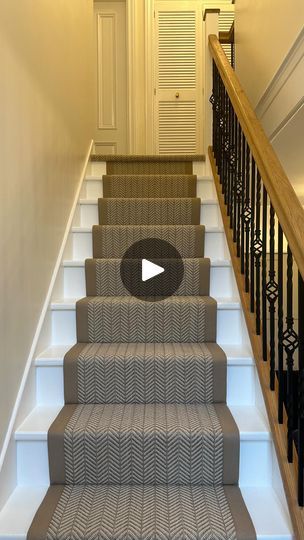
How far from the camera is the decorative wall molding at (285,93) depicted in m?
1.88

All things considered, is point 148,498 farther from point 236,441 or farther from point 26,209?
point 26,209

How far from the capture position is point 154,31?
4.67 meters

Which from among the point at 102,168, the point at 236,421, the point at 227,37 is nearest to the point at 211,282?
the point at 236,421

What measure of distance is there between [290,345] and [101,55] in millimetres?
4342

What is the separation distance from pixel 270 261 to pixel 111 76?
392 centimetres

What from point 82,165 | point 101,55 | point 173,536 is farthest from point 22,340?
point 101,55

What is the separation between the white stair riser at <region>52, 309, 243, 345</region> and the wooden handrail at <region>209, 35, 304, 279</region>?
0.70 meters

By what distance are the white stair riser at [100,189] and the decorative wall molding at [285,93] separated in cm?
53

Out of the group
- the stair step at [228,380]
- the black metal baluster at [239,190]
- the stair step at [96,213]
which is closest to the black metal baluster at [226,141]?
the stair step at [96,213]

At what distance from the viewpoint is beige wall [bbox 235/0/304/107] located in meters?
2.03

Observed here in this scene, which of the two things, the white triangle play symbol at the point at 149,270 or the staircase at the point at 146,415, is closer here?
the staircase at the point at 146,415

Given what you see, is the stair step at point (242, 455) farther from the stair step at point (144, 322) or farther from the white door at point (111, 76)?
the white door at point (111, 76)

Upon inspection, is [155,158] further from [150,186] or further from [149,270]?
[149,270]
